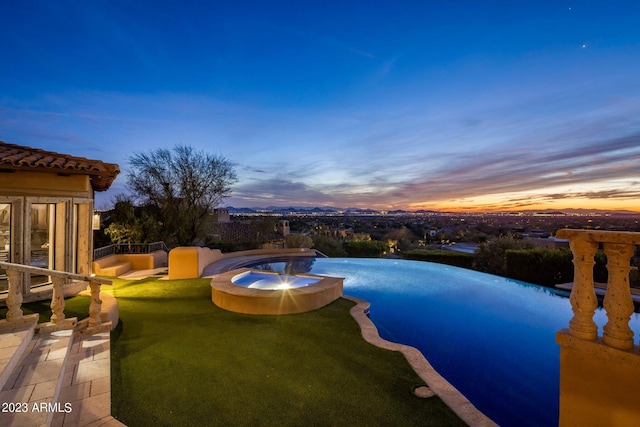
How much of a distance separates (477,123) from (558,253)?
700 cm

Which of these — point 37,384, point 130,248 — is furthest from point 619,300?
point 130,248

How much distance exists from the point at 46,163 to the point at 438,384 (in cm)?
1002

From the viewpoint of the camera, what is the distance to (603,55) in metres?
8.77

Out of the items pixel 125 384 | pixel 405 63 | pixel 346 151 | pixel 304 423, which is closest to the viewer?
pixel 304 423

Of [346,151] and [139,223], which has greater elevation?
[346,151]

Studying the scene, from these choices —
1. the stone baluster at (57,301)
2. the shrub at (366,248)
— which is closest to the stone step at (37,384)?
the stone baluster at (57,301)

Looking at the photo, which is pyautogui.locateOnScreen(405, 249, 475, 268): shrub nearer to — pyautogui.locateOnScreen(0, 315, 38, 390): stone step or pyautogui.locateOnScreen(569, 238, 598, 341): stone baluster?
pyautogui.locateOnScreen(569, 238, 598, 341): stone baluster

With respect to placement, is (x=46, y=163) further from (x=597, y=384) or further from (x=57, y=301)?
(x=597, y=384)

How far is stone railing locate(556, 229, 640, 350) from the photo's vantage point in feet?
7.04

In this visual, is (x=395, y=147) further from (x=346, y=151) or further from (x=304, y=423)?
(x=304, y=423)

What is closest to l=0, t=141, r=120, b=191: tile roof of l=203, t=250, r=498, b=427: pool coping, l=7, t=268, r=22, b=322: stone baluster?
l=7, t=268, r=22, b=322: stone baluster

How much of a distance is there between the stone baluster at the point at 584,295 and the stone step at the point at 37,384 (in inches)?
193

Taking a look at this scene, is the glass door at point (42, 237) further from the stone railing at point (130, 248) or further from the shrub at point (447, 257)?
the shrub at point (447, 257)

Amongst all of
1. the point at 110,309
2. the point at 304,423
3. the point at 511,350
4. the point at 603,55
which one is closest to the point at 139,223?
the point at 110,309
